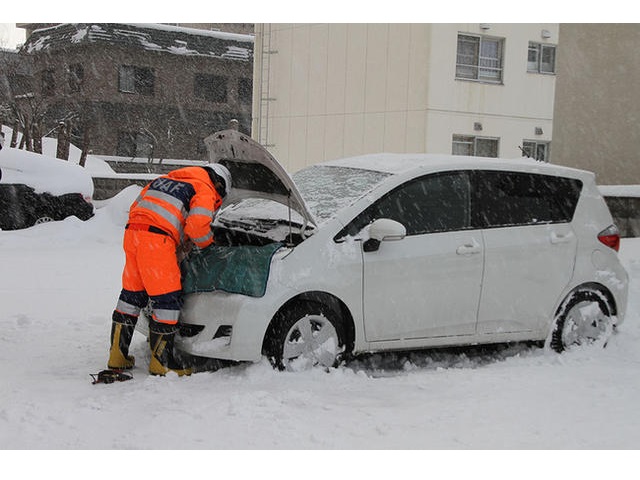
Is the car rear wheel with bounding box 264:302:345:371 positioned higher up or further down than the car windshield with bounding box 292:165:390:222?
further down

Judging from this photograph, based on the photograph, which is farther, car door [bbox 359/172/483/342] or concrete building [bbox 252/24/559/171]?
concrete building [bbox 252/24/559/171]

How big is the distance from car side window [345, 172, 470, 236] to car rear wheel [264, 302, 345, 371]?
2.22ft

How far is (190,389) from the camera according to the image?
5.53 metres

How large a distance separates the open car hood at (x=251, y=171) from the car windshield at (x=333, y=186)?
0.21 m

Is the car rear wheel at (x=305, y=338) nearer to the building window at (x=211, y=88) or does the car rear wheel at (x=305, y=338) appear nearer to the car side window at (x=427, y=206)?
the car side window at (x=427, y=206)

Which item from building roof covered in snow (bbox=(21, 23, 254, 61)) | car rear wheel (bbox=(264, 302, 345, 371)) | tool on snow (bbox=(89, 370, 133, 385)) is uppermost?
building roof covered in snow (bbox=(21, 23, 254, 61))

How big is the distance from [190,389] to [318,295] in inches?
43.0

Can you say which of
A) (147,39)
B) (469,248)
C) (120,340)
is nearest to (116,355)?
(120,340)

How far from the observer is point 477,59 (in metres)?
21.0

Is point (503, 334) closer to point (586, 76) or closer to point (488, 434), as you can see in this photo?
point (488, 434)

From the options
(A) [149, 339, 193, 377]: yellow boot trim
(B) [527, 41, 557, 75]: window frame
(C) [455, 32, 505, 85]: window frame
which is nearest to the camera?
(A) [149, 339, 193, 377]: yellow boot trim

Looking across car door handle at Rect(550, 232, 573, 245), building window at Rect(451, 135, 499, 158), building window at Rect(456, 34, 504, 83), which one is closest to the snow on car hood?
building window at Rect(451, 135, 499, 158)

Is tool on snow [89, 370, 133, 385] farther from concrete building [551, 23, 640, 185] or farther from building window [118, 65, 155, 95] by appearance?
building window [118, 65, 155, 95]

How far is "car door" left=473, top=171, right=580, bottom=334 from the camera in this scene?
648cm
